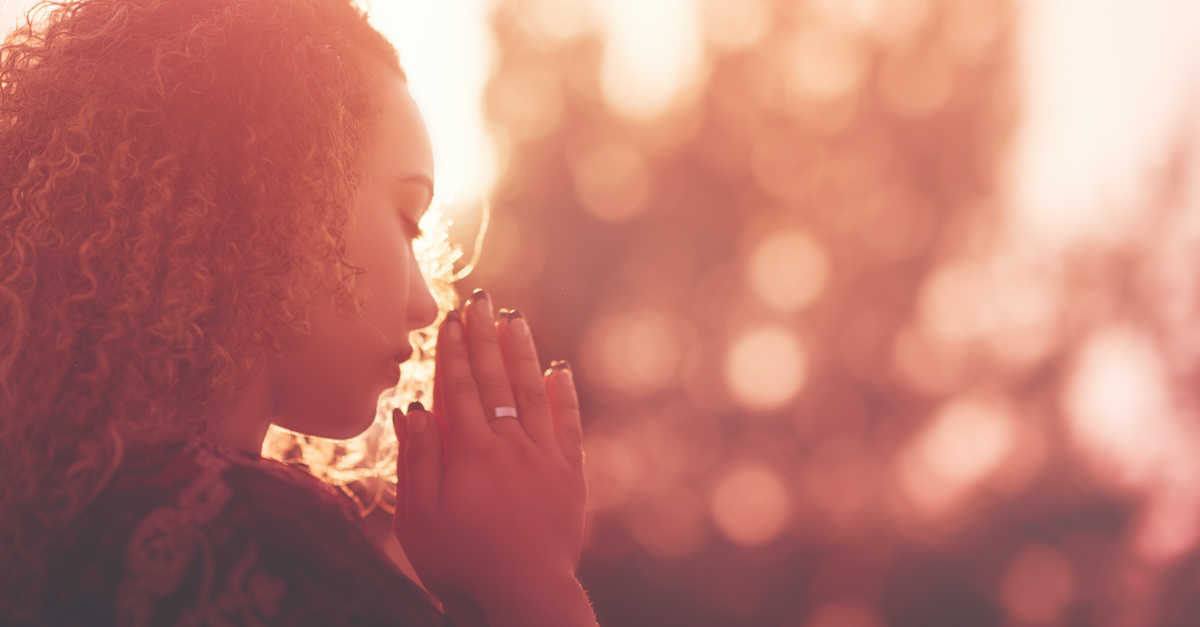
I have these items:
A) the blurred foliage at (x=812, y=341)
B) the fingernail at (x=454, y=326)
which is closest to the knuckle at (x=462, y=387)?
the fingernail at (x=454, y=326)

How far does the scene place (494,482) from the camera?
4.19 feet

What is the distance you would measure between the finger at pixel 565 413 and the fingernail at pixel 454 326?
251 millimetres

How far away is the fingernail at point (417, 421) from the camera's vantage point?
135cm

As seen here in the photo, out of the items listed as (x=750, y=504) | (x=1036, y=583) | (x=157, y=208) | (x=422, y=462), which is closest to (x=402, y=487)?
(x=422, y=462)

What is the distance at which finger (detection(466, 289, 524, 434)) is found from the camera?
1402mm

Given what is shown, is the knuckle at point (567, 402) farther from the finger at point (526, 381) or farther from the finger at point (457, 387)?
the finger at point (457, 387)

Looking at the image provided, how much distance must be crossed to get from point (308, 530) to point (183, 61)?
2.85ft

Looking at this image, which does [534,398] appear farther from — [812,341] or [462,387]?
[812,341]

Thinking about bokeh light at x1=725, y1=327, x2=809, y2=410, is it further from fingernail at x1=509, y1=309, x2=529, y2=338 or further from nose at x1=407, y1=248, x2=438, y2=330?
nose at x1=407, y1=248, x2=438, y2=330

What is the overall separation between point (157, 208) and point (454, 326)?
0.58 m

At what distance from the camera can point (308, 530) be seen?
93 centimetres

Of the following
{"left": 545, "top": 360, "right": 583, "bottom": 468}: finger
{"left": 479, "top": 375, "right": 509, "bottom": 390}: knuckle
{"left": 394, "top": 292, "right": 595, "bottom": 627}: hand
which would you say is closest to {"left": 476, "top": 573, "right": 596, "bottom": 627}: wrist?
{"left": 394, "top": 292, "right": 595, "bottom": 627}: hand

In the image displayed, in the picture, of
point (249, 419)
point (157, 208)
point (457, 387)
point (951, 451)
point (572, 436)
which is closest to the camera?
point (157, 208)

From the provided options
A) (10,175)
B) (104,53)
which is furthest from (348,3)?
(10,175)
